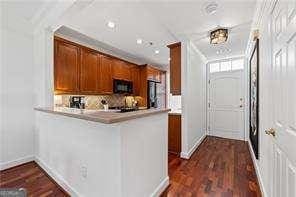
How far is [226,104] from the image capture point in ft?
16.5

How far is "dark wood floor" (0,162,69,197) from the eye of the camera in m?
2.12

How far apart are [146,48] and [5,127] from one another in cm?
342

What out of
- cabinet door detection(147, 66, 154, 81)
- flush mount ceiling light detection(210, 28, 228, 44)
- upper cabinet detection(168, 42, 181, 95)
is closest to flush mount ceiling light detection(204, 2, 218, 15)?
flush mount ceiling light detection(210, 28, 228, 44)

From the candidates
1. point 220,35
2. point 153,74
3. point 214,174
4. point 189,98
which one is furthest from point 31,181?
point 153,74

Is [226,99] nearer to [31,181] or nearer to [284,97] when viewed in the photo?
[284,97]

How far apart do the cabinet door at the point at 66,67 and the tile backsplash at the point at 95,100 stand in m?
0.43

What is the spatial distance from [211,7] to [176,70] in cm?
154

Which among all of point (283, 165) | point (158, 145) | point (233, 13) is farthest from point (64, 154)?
point (233, 13)

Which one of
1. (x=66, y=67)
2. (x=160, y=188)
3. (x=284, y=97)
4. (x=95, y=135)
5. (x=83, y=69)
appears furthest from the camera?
(x=83, y=69)

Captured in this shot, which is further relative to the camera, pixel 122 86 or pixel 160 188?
pixel 122 86

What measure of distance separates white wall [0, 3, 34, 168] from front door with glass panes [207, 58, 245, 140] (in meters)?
4.69

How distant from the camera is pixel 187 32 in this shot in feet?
10.2

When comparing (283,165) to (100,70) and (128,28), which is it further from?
(100,70)

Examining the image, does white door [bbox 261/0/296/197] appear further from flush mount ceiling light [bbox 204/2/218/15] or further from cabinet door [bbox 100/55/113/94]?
cabinet door [bbox 100/55/113/94]
